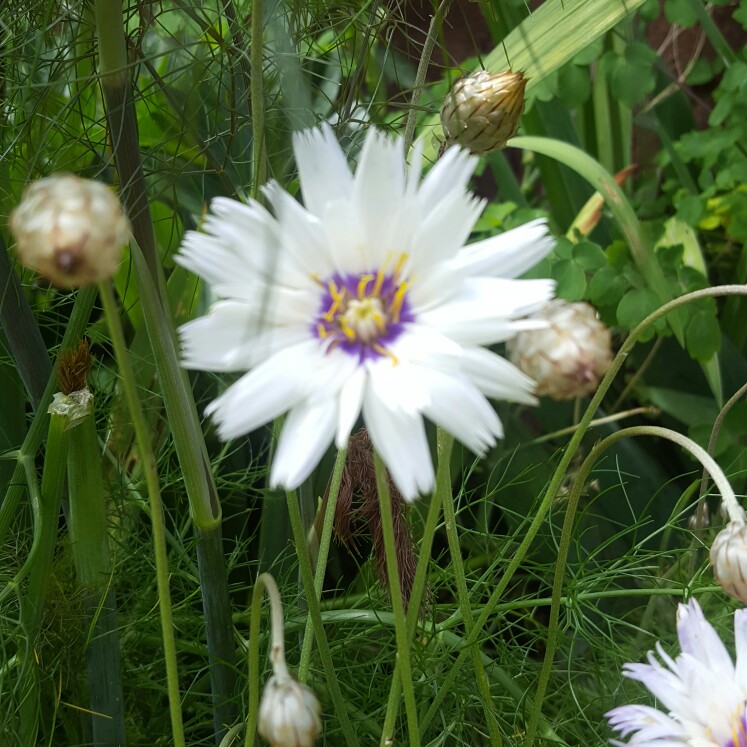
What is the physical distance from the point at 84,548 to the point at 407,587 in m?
0.16

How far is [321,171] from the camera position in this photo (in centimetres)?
29

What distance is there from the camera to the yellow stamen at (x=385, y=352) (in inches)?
10.7

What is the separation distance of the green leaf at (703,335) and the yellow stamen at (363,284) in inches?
21.3

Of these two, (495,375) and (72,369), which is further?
(72,369)

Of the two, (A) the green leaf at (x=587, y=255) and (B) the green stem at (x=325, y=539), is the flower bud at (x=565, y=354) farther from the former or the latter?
(A) the green leaf at (x=587, y=255)

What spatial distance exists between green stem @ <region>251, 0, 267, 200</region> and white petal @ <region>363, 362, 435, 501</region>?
4.6 inches

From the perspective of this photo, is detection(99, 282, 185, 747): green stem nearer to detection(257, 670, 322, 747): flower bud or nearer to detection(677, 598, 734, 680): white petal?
detection(257, 670, 322, 747): flower bud

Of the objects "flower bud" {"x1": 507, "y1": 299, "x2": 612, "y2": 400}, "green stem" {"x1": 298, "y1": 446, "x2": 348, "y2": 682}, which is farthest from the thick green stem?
"flower bud" {"x1": 507, "y1": 299, "x2": 612, "y2": 400}

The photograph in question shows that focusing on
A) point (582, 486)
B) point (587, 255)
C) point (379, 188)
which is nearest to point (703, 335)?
point (587, 255)

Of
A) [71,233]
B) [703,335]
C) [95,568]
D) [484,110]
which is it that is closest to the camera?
[71,233]

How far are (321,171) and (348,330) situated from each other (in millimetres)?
50

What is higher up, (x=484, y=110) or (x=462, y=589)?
(x=484, y=110)

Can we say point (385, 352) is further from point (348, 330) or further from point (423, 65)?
point (423, 65)

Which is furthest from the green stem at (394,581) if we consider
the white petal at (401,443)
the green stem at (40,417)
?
the green stem at (40,417)
